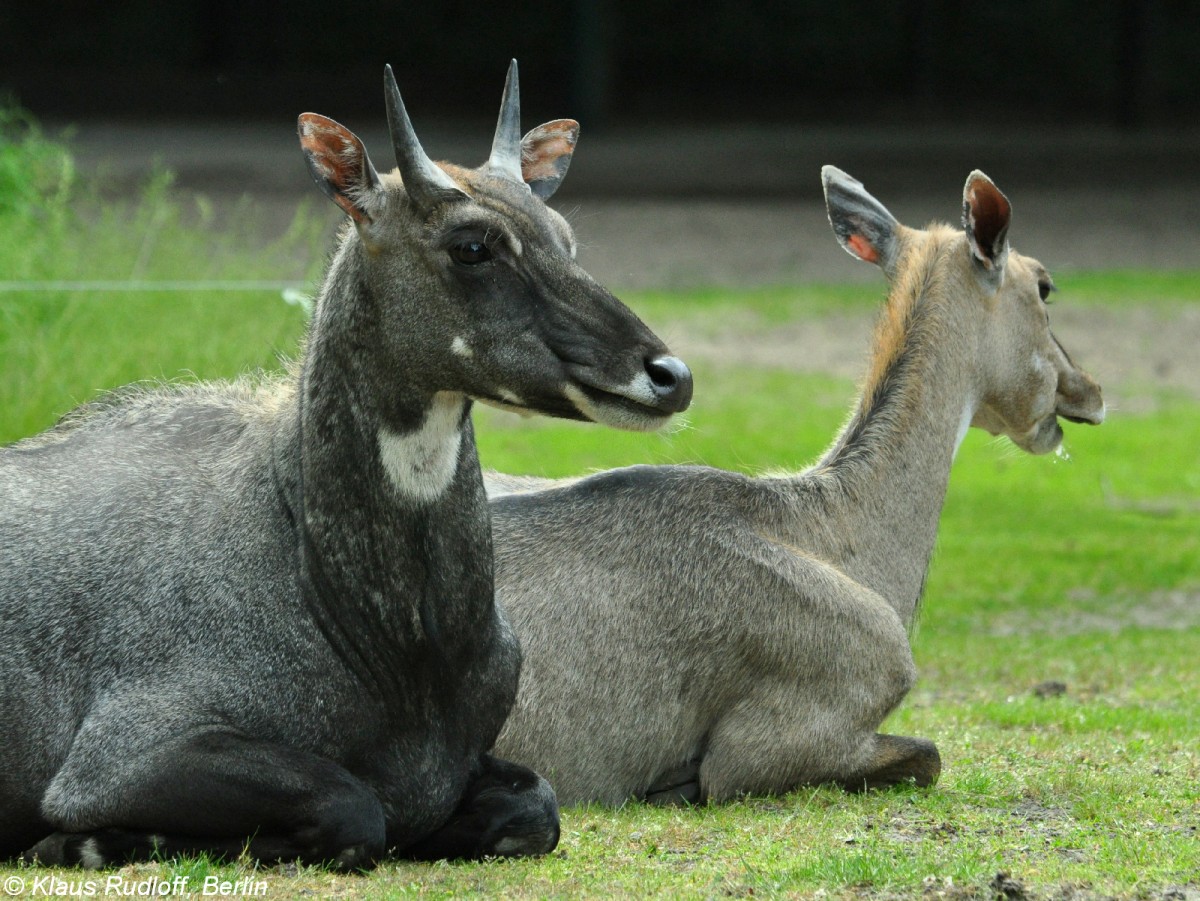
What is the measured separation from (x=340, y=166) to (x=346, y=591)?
133cm

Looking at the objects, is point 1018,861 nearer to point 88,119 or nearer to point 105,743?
point 105,743

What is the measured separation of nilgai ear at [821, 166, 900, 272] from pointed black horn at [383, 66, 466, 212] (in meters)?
3.29


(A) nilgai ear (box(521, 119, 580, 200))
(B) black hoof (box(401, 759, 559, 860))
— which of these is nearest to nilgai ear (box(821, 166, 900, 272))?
(A) nilgai ear (box(521, 119, 580, 200))

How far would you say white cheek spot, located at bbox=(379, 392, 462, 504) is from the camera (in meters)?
6.05

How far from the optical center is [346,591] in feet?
20.2

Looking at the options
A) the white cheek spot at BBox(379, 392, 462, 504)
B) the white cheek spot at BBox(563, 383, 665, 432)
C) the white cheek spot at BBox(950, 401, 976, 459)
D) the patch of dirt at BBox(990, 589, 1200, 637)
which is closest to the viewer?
the white cheek spot at BBox(563, 383, 665, 432)

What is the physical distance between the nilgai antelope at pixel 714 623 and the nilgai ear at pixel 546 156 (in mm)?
1310

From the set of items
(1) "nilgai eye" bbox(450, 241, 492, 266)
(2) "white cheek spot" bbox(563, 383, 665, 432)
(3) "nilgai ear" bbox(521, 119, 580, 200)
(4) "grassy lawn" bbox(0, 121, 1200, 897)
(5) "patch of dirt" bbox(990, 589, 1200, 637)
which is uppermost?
(3) "nilgai ear" bbox(521, 119, 580, 200)

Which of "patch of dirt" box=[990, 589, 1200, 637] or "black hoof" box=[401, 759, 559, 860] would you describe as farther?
"patch of dirt" box=[990, 589, 1200, 637]

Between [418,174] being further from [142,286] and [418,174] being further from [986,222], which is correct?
[142,286]

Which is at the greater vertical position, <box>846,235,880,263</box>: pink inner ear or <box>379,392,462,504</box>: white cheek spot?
<box>846,235,880,263</box>: pink inner ear

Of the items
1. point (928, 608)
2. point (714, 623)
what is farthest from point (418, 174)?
point (928, 608)

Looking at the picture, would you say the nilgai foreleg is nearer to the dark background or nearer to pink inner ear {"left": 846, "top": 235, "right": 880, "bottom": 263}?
pink inner ear {"left": 846, "top": 235, "right": 880, "bottom": 263}

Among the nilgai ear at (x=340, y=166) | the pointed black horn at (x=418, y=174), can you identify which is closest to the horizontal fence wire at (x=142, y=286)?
the nilgai ear at (x=340, y=166)
